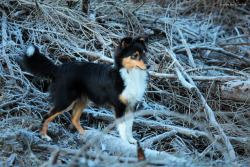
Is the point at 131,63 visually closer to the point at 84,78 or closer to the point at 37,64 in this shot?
the point at 84,78

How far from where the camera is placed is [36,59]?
429cm

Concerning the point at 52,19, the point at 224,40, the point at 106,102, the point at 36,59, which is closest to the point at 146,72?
the point at 106,102

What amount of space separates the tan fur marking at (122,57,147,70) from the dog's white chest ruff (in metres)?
0.06

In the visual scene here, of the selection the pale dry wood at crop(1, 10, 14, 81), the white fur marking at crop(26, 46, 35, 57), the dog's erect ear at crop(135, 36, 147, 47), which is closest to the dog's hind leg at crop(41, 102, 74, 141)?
the white fur marking at crop(26, 46, 35, 57)

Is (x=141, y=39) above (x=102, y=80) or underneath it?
above

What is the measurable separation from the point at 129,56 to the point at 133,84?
429 mm

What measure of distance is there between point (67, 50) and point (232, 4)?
5.82m

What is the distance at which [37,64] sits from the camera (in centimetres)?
430

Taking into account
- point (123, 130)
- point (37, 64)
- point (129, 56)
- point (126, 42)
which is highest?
point (126, 42)

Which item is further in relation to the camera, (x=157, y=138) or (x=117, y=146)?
(x=157, y=138)

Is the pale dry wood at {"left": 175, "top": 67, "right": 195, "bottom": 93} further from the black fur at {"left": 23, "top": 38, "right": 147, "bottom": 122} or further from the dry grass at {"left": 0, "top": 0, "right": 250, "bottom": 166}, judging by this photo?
the black fur at {"left": 23, "top": 38, "right": 147, "bottom": 122}

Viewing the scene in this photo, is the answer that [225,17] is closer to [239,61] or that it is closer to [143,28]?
[239,61]

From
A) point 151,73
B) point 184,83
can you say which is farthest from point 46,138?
point 184,83

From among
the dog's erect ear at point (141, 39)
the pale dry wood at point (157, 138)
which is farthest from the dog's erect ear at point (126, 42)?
the pale dry wood at point (157, 138)
